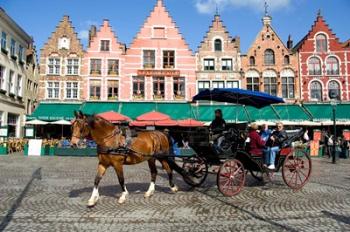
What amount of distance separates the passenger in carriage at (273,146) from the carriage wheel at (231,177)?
1157mm

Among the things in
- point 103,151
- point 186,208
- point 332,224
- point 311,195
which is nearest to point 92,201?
point 103,151

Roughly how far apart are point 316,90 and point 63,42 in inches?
970

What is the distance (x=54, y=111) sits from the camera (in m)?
27.2

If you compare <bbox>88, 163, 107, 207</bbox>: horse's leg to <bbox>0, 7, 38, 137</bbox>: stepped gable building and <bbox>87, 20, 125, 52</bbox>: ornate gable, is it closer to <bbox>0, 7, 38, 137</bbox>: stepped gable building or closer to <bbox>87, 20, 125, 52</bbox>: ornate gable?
<bbox>0, 7, 38, 137</bbox>: stepped gable building

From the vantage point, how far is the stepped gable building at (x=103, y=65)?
96.7ft

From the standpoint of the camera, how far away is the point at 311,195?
26.0 feet

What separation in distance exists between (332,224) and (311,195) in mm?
2598

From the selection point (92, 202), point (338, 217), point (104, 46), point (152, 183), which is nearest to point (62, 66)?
point (104, 46)

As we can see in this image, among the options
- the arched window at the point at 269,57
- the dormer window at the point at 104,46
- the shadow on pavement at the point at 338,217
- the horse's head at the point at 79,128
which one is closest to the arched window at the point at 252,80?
the arched window at the point at 269,57

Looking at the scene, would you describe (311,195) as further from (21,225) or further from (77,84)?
(77,84)

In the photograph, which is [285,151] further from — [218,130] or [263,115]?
[263,115]

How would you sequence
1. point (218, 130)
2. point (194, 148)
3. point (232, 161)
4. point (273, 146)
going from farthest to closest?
point (273, 146) < point (194, 148) < point (218, 130) < point (232, 161)

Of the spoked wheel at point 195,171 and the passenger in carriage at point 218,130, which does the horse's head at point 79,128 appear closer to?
the spoked wheel at point 195,171

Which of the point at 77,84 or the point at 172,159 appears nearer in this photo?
the point at 172,159
